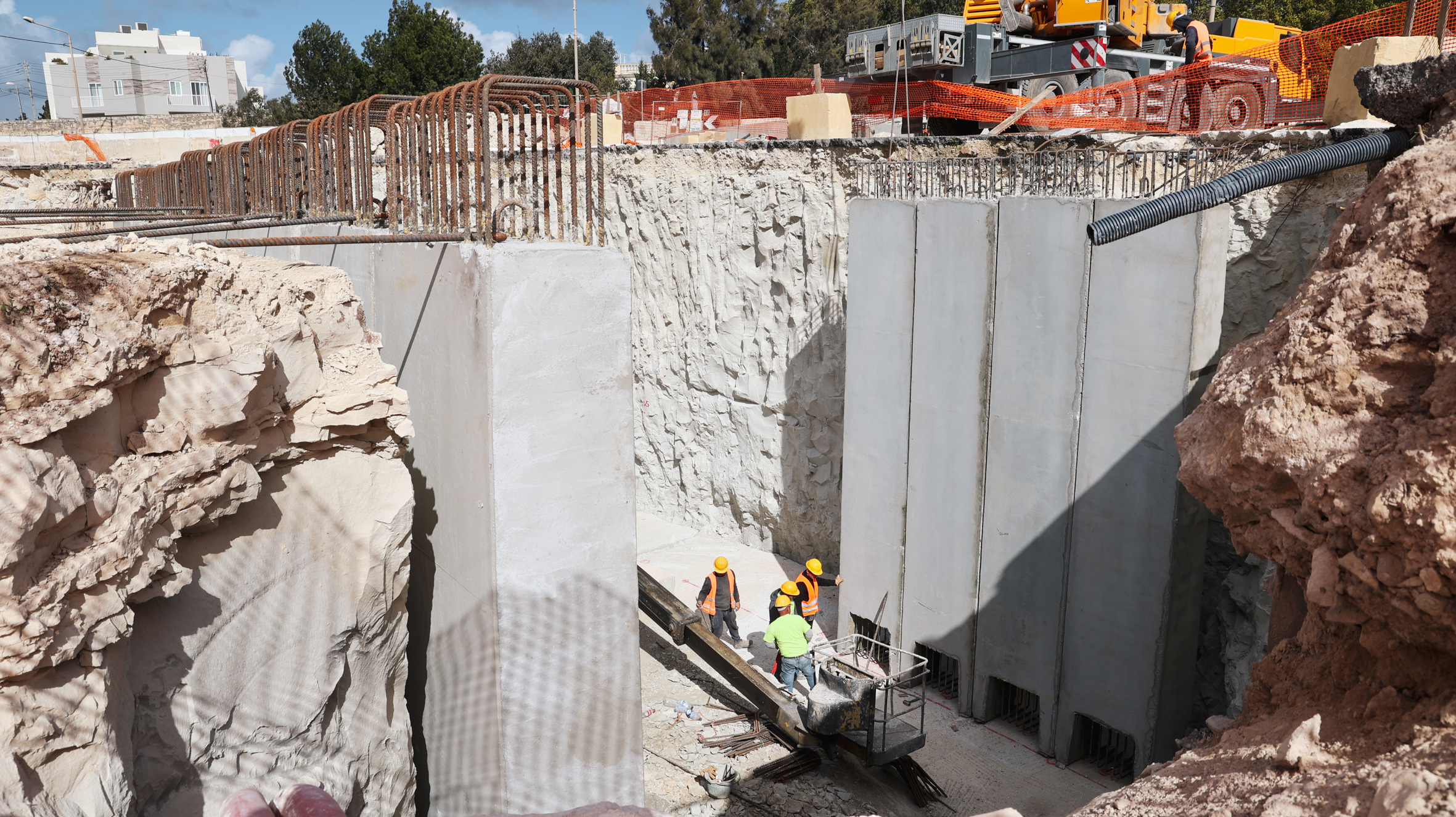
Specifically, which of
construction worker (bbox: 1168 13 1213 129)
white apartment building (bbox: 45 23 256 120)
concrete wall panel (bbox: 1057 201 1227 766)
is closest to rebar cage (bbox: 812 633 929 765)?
concrete wall panel (bbox: 1057 201 1227 766)

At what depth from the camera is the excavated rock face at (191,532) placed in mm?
3549

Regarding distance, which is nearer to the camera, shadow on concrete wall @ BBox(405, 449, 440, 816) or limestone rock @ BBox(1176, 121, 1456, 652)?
limestone rock @ BBox(1176, 121, 1456, 652)

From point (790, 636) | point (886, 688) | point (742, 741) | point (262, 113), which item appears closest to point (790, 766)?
point (742, 741)

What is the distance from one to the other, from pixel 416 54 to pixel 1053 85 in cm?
2586

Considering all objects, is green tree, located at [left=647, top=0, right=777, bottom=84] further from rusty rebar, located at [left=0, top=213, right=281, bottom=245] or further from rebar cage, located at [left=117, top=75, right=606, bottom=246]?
rusty rebar, located at [left=0, top=213, right=281, bottom=245]

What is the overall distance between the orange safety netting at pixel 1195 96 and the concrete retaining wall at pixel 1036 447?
3248 millimetres

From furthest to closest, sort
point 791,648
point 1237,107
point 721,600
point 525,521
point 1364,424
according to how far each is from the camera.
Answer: point 721,600 → point 1237,107 → point 791,648 → point 525,521 → point 1364,424

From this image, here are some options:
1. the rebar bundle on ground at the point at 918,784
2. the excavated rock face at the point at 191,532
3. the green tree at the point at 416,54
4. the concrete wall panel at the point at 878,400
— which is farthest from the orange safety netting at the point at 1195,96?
the green tree at the point at 416,54

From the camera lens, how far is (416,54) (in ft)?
108

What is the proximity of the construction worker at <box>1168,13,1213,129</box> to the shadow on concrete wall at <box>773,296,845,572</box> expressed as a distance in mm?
4627

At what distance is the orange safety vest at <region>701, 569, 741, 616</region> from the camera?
1034 centimetres

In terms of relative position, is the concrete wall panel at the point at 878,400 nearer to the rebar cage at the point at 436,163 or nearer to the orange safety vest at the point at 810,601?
the orange safety vest at the point at 810,601

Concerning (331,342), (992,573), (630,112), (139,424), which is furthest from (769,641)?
(630,112)

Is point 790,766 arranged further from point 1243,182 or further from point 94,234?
point 94,234
